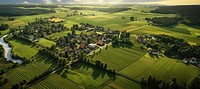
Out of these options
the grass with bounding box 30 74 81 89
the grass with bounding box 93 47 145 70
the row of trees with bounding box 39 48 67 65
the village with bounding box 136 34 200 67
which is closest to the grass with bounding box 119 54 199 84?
the grass with bounding box 93 47 145 70

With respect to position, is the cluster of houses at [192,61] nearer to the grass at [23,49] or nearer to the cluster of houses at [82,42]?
the cluster of houses at [82,42]

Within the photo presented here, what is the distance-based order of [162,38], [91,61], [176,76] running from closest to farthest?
[176,76] < [91,61] < [162,38]

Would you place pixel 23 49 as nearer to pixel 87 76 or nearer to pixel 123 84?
pixel 87 76

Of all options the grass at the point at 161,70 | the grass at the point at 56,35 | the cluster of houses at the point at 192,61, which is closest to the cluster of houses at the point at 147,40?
the grass at the point at 161,70

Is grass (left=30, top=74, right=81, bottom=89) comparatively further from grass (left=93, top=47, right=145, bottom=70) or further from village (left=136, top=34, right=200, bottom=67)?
village (left=136, top=34, right=200, bottom=67)

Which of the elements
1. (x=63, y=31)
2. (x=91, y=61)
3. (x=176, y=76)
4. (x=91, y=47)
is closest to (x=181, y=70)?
(x=176, y=76)

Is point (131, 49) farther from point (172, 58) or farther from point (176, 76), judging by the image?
point (176, 76)
